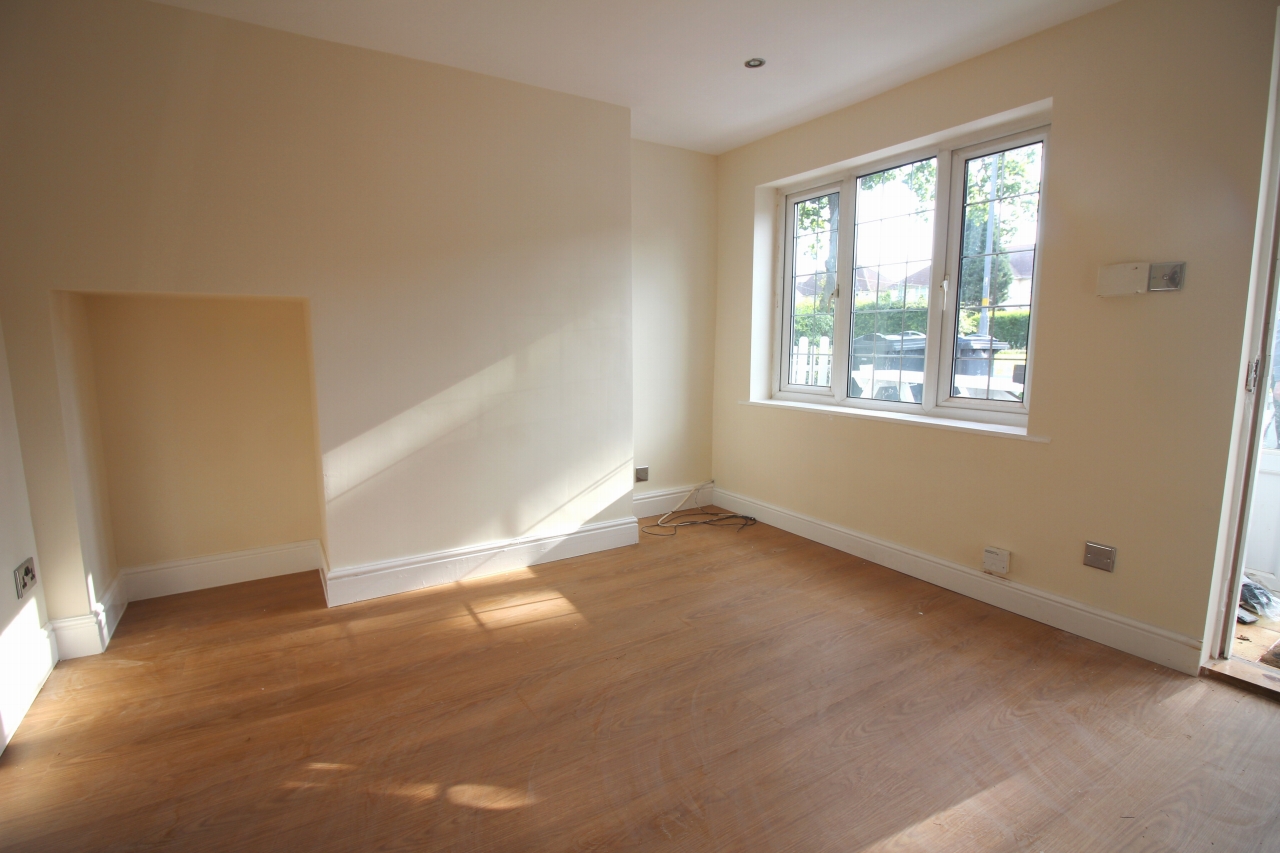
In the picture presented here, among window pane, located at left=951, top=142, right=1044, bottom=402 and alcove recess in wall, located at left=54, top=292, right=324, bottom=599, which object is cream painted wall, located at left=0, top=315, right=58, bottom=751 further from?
window pane, located at left=951, top=142, right=1044, bottom=402

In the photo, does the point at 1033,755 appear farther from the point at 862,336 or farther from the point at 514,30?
the point at 514,30

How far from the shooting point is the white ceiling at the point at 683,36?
2348mm

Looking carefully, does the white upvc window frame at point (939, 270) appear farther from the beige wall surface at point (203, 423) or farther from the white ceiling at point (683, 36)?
the beige wall surface at point (203, 423)

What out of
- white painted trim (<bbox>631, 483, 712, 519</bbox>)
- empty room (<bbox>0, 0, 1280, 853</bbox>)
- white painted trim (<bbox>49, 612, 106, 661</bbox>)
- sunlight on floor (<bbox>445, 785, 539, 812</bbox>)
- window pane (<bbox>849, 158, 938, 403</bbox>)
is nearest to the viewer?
sunlight on floor (<bbox>445, 785, 539, 812</bbox>)

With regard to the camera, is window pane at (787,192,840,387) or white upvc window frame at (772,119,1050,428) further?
window pane at (787,192,840,387)

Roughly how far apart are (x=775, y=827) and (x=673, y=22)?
2.88m

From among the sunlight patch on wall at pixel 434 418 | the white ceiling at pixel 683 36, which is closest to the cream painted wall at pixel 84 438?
the sunlight patch on wall at pixel 434 418

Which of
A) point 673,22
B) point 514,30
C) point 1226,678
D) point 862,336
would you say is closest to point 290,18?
point 514,30

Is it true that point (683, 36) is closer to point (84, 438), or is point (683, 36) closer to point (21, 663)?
point (84, 438)

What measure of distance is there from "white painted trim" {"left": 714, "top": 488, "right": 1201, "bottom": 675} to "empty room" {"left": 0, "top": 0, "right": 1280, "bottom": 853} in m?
0.02

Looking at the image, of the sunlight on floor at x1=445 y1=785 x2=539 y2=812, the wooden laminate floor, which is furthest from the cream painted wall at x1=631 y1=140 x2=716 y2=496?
the sunlight on floor at x1=445 y1=785 x2=539 y2=812

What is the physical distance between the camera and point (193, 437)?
2.93 meters

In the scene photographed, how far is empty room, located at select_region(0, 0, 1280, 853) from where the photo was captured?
5.78 feet

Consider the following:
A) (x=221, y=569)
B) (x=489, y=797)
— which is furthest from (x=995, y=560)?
(x=221, y=569)
